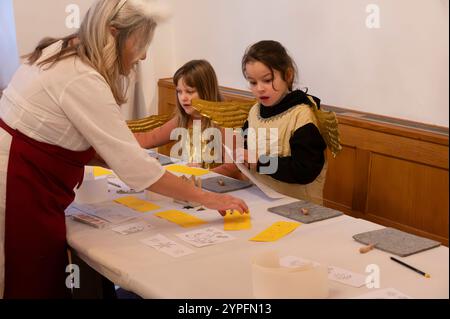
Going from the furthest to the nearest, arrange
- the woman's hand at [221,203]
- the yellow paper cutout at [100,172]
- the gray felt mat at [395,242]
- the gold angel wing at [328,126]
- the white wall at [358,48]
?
the white wall at [358,48]
the yellow paper cutout at [100,172]
the gold angel wing at [328,126]
the woman's hand at [221,203]
the gray felt mat at [395,242]

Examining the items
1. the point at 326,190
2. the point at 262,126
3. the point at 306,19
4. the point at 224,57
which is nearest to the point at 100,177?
the point at 262,126

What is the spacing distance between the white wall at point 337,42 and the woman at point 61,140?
37.8 inches

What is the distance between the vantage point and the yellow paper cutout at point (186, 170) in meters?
2.89

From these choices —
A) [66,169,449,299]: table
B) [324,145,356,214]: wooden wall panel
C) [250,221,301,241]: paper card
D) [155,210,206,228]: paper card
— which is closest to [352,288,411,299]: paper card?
[66,169,449,299]: table

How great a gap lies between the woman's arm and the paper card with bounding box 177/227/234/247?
54.4 inches

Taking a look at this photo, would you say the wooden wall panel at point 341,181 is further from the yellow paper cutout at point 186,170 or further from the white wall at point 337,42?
the yellow paper cutout at point 186,170

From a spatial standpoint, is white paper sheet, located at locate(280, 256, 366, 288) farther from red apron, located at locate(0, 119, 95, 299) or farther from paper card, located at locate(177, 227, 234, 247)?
red apron, located at locate(0, 119, 95, 299)

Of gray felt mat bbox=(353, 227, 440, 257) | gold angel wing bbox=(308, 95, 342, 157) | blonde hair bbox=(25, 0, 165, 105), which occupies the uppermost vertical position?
blonde hair bbox=(25, 0, 165, 105)

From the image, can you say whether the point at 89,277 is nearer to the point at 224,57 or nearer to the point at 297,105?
the point at 297,105

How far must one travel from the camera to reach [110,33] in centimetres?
198

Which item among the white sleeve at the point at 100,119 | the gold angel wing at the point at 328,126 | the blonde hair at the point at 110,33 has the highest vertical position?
the blonde hair at the point at 110,33

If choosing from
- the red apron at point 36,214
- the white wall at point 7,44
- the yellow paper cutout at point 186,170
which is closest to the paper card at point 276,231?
the red apron at point 36,214

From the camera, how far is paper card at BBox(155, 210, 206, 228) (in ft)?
7.09

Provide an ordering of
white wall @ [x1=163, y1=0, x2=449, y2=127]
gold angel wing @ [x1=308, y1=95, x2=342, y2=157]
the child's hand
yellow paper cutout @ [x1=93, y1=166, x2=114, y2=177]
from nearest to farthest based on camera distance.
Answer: the child's hand → gold angel wing @ [x1=308, y1=95, x2=342, y2=157] → yellow paper cutout @ [x1=93, y1=166, x2=114, y2=177] → white wall @ [x1=163, y1=0, x2=449, y2=127]
